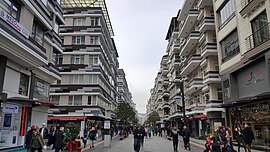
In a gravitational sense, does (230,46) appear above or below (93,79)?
above

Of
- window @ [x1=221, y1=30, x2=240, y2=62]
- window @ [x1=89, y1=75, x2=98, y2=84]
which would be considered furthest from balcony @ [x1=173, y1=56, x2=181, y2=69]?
window @ [x1=221, y1=30, x2=240, y2=62]

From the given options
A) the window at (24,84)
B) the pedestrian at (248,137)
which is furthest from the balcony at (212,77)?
the window at (24,84)

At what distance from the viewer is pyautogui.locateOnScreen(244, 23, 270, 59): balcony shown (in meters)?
15.9

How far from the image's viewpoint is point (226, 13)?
2336 centimetres

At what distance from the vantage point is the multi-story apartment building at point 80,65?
1598 inches

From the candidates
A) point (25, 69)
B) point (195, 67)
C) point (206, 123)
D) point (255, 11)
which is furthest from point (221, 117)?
point (25, 69)

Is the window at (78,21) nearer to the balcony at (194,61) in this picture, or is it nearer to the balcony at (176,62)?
the balcony at (176,62)

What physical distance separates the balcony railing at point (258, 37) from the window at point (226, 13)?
14.9ft

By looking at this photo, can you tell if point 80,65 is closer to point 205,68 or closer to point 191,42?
point 191,42

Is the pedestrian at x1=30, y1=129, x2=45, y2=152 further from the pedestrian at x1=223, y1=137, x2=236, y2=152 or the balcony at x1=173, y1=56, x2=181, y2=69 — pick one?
the balcony at x1=173, y1=56, x2=181, y2=69

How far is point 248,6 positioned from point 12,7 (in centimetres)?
1673

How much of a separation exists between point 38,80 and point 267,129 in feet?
61.2

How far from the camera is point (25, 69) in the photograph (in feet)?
59.3

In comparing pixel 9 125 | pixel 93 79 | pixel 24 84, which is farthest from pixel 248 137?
pixel 93 79
